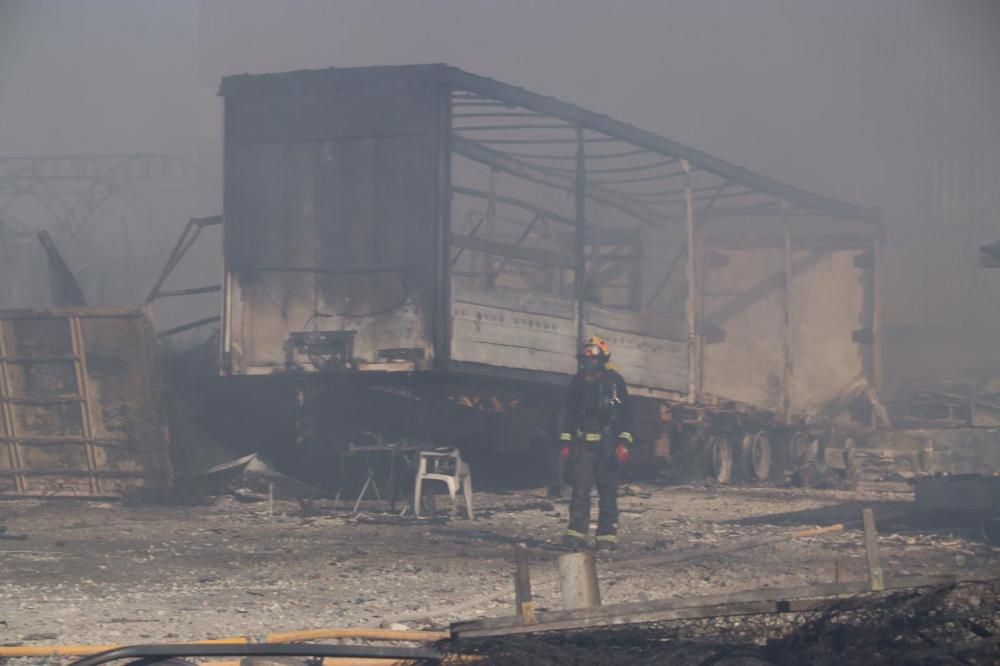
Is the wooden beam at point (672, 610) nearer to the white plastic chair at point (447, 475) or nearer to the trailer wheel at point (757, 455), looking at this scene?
the white plastic chair at point (447, 475)

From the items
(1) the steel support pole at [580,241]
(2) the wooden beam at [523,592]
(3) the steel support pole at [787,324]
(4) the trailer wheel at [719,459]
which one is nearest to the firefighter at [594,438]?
(1) the steel support pole at [580,241]

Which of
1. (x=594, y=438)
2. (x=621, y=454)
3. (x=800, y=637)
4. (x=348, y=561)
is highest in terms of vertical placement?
(x=594, y=438)

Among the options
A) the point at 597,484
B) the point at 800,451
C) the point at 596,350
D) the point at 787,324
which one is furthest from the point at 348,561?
the point at 787,324

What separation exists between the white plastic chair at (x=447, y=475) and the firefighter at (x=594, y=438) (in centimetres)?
176

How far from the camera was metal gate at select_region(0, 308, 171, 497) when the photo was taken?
11.7 meters

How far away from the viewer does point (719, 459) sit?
15711 millimetres

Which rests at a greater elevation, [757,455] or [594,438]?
[594,438]

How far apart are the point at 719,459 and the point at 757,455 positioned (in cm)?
107

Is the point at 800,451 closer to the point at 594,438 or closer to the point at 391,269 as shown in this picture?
the point at 391,269

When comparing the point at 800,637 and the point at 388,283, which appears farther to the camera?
the point at 388,283

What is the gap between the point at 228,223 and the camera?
1184 cm

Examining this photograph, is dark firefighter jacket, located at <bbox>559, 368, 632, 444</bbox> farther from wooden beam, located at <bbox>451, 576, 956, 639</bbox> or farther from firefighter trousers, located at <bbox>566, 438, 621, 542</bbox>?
wooden beam, located at <bbox>451, 576, 956, 639</bbox>

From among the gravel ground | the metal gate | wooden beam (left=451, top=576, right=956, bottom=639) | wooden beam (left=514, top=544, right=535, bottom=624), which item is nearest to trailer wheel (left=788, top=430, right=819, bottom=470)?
the gravel ground

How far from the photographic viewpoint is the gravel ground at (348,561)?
622cm
